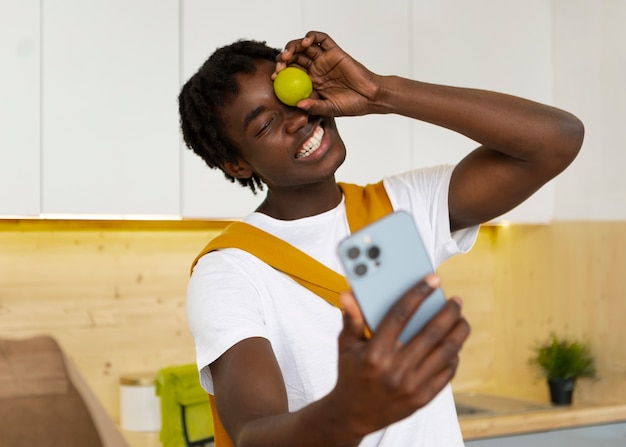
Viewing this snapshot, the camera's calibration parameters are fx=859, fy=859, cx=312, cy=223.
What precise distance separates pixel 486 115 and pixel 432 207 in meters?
0.15

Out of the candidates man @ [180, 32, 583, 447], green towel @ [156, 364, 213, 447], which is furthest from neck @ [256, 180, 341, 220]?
green towel @ [156, 364, 213, 447]

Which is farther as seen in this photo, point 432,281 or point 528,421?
point 528,421

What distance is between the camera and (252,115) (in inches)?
43.9

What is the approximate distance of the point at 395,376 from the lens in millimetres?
570

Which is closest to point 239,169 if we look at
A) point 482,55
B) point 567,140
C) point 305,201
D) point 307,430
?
point 305,201

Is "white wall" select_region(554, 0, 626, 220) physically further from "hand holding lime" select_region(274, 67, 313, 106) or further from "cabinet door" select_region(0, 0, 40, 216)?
"hand holding lime" select_region(274, 67, 313, 106)

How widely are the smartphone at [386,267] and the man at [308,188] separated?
25 centimetres

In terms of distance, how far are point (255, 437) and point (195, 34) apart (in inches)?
64.1

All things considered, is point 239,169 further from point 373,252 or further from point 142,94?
point 142,94

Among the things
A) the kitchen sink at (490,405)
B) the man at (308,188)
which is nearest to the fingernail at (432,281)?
the man at (308,188)

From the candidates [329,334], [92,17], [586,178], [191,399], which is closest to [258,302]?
[329,334]

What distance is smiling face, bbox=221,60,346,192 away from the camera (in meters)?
1.09

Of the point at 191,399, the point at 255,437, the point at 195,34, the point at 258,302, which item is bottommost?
the point at 191,399

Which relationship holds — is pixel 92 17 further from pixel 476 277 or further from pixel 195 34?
pixel 476 277
